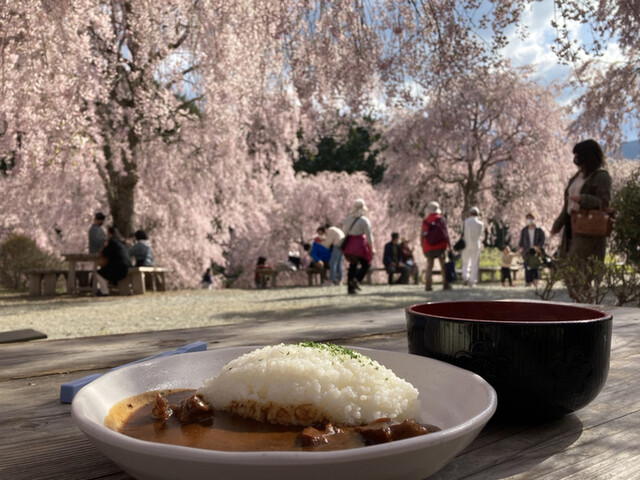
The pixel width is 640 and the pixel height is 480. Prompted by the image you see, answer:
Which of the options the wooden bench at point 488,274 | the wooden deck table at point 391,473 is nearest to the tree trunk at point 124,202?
the wooden bench at point 488,274

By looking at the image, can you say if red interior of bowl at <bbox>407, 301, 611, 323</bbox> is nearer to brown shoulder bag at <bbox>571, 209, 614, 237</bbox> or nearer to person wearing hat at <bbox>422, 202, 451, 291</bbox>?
brown shoulder bag at <bbox>571, 209, 614, 237</bbox>

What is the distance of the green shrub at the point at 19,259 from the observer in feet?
47.6

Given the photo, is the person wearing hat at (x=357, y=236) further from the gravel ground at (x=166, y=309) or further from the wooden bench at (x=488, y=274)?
the wooden bench at (x=488, y=274)

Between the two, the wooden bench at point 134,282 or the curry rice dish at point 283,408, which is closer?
the curry rice dish at point 283,408

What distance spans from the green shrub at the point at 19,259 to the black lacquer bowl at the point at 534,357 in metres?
15.5

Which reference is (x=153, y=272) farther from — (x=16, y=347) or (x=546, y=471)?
(x=546, y=471)

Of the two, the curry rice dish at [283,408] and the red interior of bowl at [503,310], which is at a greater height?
the red interior of bowl at [503,310]

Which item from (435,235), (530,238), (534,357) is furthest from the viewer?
(530,238)

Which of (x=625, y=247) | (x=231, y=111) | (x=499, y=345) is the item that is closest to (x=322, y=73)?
(x=625, y=247)

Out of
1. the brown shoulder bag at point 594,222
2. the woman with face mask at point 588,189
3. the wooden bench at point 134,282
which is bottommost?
the wooden bench at point 134,282

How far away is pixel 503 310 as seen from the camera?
1125 mm

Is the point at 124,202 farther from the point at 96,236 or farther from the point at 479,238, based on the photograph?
the point at 479,238

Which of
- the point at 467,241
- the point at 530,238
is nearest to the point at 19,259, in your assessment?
the point at 467,241

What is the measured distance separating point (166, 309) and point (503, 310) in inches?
346
